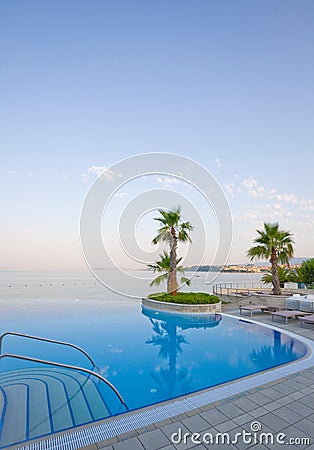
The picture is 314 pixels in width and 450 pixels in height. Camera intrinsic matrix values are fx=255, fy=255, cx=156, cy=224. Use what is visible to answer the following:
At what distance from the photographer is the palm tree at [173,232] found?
52.1ft

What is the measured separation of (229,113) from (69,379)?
1424 centimetres

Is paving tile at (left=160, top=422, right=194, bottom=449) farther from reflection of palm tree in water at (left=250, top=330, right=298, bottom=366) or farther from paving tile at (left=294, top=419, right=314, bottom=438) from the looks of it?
reflection of palm tree in water at (left=250, top=330, right=298, bottom=366)

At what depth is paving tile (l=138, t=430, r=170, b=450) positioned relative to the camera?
2.86 m

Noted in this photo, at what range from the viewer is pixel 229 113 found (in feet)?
46.7

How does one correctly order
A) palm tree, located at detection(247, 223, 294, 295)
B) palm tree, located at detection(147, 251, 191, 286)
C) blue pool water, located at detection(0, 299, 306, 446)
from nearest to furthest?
blue pool water, located at detection(0, 299, 306, 446) < palm tree, located at detection(247, 223, 294, 295) < palm tree, located at detection(147, 251, 191, 286)

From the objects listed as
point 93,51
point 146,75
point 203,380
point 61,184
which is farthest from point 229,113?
point 203,380

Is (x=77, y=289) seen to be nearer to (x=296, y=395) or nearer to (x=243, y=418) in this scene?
(x=296, y=395)

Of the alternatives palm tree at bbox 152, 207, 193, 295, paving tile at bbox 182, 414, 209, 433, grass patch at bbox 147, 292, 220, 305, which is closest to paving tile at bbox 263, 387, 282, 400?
paving tile at bbox 182, 414, 209, 433

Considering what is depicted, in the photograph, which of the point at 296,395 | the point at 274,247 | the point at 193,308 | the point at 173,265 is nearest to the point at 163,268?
the point at 173,265

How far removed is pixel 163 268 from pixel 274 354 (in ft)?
34.5

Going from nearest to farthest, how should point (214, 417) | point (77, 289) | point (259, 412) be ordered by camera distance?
point (214, 417), point (259, 412), point (77, 289)

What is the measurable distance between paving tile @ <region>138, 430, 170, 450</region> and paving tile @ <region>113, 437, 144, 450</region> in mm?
57

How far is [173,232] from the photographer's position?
16016mm

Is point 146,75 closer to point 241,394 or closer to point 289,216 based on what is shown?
point 241,394
